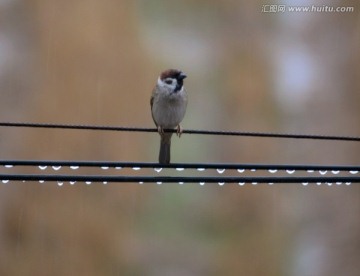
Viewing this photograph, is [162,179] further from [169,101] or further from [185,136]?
[185,136]

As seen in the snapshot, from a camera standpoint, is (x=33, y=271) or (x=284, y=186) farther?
(x=284, y=186)

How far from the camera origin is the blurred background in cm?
604

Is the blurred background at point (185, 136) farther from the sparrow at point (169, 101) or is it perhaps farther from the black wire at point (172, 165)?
the black wire at point (172, 165)

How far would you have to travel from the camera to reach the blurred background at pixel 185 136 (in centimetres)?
604

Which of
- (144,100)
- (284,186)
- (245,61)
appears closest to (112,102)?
(144,100)

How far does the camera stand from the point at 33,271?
5969 mm

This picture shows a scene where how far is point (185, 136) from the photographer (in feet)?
21.2

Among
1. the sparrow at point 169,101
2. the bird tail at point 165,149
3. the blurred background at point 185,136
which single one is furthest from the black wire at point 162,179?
the blurred background at point 185,136

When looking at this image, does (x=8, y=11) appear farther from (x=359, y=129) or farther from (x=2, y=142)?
(x=359, y=129)

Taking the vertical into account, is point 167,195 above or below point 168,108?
below

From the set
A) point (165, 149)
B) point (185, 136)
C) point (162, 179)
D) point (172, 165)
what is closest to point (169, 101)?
point (165, 149)

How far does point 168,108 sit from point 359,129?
8.94ft

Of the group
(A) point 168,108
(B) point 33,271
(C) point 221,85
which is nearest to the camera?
(A) point 168,108

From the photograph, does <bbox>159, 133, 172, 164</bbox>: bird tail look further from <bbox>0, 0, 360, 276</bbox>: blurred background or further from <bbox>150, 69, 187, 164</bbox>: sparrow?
<bbox>0, 0, 360, 276</bbox>: blurred background
